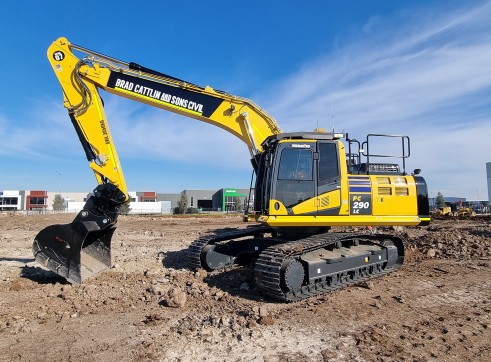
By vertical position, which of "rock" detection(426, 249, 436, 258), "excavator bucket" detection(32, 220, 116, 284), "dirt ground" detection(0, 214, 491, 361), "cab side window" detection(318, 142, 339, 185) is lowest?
"dirt ground" detection(0, 214, 491, 361)

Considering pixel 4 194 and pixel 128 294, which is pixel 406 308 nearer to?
pixel 128 294

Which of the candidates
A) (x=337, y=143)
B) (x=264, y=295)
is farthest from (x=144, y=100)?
(x=264, y=295)

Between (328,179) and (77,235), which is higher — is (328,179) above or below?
above

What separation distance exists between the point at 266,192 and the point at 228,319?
2.99 m

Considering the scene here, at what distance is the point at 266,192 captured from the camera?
26.4 ft

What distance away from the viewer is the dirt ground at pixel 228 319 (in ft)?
15.9

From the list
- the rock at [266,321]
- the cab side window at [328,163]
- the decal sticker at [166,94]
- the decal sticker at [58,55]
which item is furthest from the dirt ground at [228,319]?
the decal sticker at [58,55]

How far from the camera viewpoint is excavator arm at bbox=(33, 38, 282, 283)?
25.8 ft

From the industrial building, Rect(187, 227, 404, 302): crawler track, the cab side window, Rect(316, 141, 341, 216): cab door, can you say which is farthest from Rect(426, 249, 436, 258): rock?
the industrial building

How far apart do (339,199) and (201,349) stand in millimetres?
4598

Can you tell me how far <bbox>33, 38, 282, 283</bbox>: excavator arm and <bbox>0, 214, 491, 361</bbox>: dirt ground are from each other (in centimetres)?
64

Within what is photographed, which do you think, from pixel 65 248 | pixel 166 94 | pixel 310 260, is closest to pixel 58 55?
pixel 166 94

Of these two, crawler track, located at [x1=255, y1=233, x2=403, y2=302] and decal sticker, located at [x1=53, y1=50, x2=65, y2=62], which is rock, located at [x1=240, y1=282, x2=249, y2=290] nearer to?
crawler track, located at [x1=255, y1=233, x2=403, y2=302]

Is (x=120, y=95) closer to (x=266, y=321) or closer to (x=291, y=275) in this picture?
(x=291, y=275)
